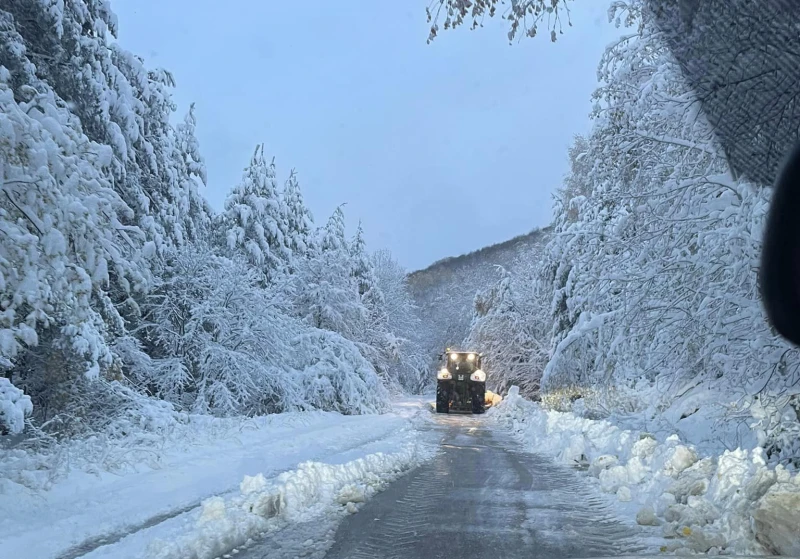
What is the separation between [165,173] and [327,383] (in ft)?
39.4

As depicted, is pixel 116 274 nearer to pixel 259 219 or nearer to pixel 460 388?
pixel 259 219

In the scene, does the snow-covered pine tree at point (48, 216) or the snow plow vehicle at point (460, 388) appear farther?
the snow plow vehicle at point (460, 388)

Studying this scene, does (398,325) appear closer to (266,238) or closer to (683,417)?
(266,238)

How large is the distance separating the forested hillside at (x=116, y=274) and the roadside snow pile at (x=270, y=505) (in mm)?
2719

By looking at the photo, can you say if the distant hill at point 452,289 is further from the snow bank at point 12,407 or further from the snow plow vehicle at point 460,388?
the snow bank at point 12,407

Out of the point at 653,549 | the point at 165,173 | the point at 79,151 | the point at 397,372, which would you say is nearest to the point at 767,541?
the point at 653,549

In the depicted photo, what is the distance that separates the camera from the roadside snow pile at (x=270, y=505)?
6066mm

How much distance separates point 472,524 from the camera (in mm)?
7406

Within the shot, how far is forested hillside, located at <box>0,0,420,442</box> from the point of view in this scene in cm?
711

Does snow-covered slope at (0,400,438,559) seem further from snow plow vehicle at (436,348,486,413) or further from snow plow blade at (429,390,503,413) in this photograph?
snow plow blade at (429,390,503,413)

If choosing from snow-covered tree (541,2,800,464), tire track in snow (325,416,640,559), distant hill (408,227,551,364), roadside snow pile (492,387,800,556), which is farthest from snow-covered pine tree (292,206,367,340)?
distant hill (408,227,551,364)

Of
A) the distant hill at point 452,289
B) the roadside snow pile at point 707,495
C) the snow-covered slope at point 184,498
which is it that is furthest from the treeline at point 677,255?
the distant hill at point 452,289

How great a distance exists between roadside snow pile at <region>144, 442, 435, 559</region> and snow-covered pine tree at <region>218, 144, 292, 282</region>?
2129 centimetres

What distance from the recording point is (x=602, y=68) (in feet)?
37.9
